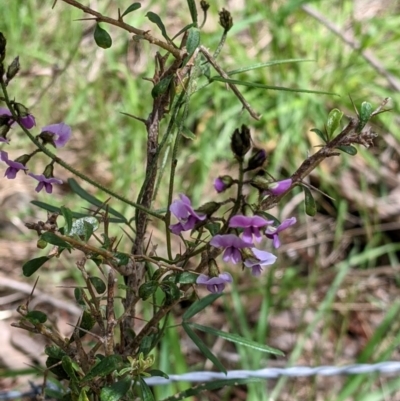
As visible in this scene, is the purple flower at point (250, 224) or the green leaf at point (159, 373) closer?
the purple flower at point (250, 224)

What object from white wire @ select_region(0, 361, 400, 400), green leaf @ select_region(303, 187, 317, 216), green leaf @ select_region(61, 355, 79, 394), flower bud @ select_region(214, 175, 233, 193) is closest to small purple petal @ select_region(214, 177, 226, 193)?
flower bud @ select_region(214, 175, 233, 193)

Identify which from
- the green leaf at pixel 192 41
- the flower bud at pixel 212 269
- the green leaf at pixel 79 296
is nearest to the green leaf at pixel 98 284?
the green leaf at pixel 79 296

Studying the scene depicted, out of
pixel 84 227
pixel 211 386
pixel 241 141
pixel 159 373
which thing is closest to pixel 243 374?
pixel 211 386

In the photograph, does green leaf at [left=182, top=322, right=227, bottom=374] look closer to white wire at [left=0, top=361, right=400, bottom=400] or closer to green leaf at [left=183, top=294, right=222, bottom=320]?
green leaf at [left=183, top=294, right=222, bottom=320]

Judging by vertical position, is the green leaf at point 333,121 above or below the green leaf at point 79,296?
above

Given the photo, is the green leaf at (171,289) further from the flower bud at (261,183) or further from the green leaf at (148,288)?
the flower bud at (261,183)

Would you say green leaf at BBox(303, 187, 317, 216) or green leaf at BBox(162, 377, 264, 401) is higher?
green leaf at BBox(303, 187, 317, 216)
